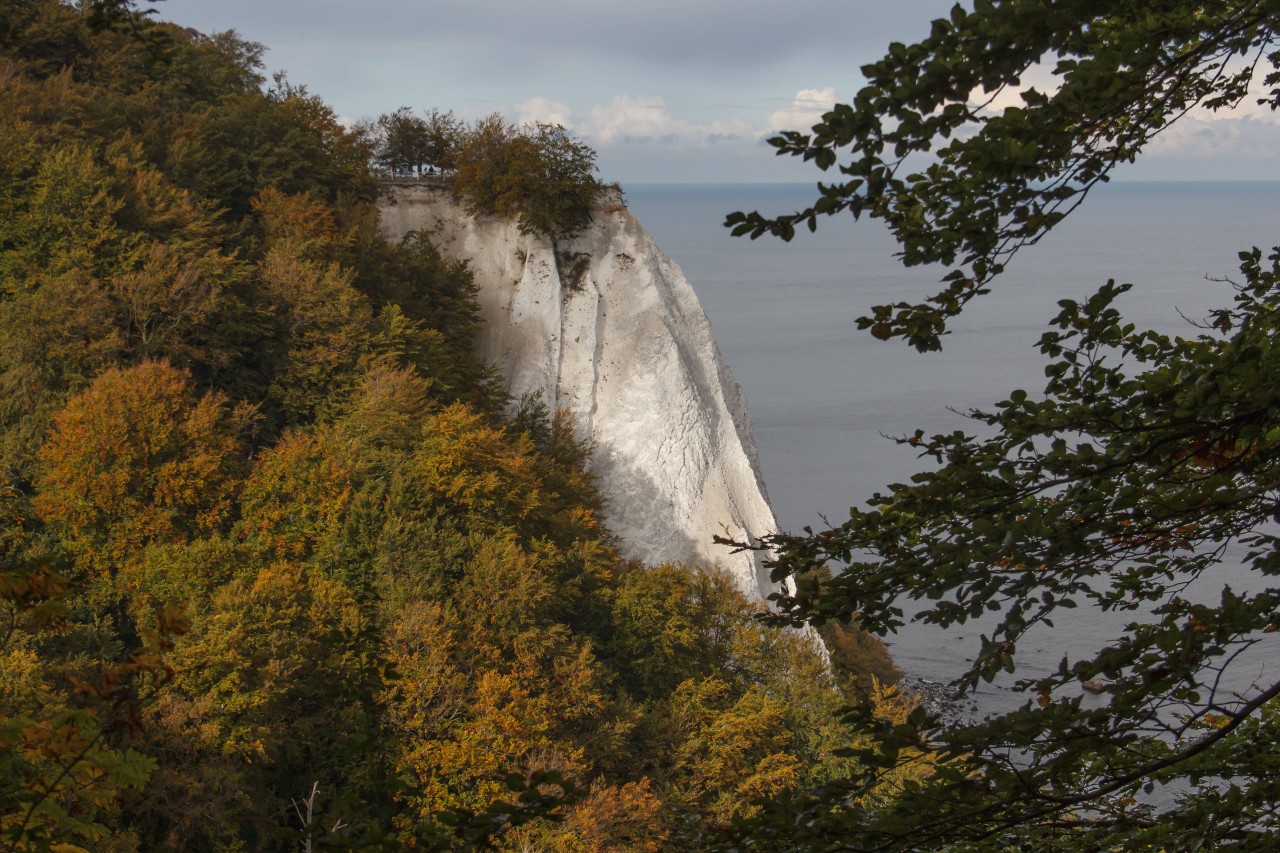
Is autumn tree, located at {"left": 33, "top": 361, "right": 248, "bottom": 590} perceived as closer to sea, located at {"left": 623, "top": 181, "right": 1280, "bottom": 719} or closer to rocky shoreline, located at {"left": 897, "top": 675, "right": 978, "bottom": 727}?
sea, located at {"left": 623, "top": 181, "right": 1280, "bottom": 719}

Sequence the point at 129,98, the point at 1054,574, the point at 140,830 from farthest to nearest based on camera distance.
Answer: the point at 129,98 < the point at 140,830 < the point at 1054,574

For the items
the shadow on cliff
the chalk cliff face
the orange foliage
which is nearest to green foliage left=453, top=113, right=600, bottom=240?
the chalk cliff face

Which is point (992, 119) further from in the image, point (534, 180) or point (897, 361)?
point (897, 361)

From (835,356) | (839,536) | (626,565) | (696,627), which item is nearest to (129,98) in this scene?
(626,565)

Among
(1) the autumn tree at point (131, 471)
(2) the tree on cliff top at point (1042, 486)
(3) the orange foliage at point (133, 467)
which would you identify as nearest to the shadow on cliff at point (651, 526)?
(3) the orange foliage at point (133, 467)

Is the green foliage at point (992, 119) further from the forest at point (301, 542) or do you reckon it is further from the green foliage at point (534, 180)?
the green foliage at point (534, 180)

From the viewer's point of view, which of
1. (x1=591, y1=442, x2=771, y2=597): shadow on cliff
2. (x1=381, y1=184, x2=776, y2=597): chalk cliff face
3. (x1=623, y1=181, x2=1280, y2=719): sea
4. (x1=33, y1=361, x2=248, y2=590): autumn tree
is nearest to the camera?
(x1=33, y1=361, x2=248, y2=590): autumn tree

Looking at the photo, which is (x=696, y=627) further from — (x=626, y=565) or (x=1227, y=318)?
(x=1227, y=318)
